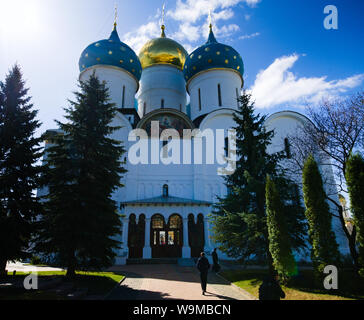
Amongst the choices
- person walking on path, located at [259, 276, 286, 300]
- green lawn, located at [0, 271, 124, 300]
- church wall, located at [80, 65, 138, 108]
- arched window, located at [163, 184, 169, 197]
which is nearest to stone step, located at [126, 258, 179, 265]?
arched window, located at [163, 184, 169, 197]

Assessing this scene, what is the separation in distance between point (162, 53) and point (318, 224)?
20.6 metres

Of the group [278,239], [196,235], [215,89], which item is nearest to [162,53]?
[215,89]

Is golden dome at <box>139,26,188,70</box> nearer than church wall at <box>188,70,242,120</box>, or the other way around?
church wall at <box>188,70,242,120</box>

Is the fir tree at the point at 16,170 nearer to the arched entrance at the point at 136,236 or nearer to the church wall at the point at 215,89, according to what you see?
the arched entrance at the point at 136,236

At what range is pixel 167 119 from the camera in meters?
17.3

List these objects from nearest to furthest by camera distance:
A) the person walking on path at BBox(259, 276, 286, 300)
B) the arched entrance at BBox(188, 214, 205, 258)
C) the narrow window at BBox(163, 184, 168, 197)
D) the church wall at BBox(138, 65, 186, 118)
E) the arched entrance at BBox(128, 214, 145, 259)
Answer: the person walking on path at BBox(259, 276, 286, 300) → the arched entrance at BBox(128, 214, 145, 259) → the arched entrance at BBox(188, 214, 205, 258) → the narrow window at BBox(163, 184, 168, 197) → the church wall at BBox(138, 65, 186, 118)

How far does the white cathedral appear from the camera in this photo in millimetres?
14164

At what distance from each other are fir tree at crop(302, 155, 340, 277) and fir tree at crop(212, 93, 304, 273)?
1021 millimetres

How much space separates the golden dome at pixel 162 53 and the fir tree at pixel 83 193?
15.2 m

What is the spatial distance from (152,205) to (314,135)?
9.31 metres

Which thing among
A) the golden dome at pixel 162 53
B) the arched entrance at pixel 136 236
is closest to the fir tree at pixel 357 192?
the arched entrance at pixel 136 236

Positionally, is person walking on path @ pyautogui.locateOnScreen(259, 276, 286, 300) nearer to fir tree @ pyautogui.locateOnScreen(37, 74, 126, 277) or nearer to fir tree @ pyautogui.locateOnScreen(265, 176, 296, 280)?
fir tree @ pyautogui.locateOnScreen(265, 176, 296, 280)

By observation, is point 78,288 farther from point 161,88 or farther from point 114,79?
point 161,88
